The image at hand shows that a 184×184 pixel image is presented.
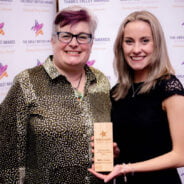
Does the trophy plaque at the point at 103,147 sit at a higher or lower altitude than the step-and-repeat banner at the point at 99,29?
lower

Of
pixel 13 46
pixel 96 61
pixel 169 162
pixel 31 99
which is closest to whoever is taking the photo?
pixel 169 162

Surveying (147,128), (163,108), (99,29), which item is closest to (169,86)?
(163,108)

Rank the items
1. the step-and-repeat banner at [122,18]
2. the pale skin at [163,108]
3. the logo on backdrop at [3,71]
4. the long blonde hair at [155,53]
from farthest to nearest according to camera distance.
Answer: the step-and-repeat banner at [122,18] < the logo on backdrop at [3,71] < the long blonde hair at [155,53] < the pale skin at [163,108]

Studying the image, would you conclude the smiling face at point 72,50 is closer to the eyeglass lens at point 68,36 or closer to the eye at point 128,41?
the eyeglass lens at point 68,36

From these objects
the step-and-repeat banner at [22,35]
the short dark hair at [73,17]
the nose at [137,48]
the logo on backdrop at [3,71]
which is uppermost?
the step-and-repeat banner at [22,35]

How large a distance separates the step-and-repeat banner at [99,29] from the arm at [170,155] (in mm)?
1818

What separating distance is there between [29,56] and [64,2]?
2.43ft

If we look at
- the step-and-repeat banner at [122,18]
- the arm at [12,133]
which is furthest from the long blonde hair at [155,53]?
the step-and-repeat banner at [122,18]

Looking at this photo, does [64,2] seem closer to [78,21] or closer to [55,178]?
[78,21]

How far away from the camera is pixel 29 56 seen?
3375 mm

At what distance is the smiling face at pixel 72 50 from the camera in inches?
70.0

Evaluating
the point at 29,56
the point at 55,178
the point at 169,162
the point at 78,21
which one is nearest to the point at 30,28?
the point at 29,56

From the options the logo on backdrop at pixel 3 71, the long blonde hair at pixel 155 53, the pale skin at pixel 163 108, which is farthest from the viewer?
the logo on backdrop at pixel 3 71

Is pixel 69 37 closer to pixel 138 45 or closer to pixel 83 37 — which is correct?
pixel 83 37
